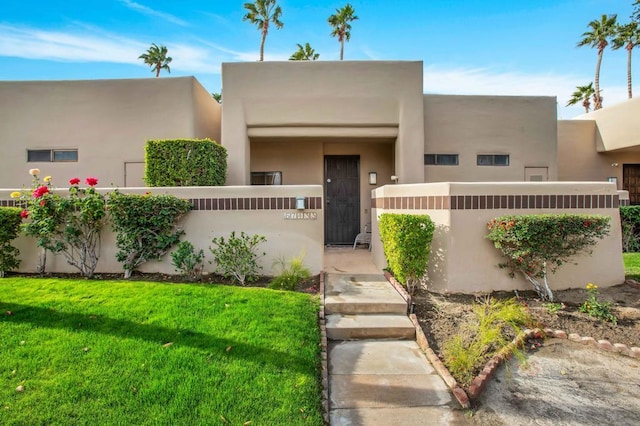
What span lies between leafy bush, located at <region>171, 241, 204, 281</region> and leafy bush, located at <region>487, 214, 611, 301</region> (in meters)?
→ 5.27

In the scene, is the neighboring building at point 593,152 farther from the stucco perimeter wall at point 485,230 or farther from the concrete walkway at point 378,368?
the concrete walkway at point 378,368

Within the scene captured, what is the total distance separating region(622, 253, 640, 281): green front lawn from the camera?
639 cm

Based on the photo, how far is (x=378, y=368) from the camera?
144 inches

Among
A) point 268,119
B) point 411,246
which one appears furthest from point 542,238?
point 268,119

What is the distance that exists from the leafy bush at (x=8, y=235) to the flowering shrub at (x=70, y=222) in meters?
0.18

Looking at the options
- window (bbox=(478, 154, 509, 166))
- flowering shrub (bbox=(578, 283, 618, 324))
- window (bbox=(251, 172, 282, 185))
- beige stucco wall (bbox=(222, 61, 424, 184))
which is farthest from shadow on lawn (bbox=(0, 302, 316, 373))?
window (bbox=(478, 154, 509, 166))

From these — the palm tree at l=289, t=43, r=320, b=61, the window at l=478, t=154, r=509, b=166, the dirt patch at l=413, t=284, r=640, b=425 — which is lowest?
the dirt patch at l=413, t=284, r=640, b=425

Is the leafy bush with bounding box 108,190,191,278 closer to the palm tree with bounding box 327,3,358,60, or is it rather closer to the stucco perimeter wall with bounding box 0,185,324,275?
the stucco perimeter wall with bounding box 0,185,324,275

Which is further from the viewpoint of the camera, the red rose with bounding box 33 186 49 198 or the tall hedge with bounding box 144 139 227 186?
the tall hedge with bounding box 144 139 227 186

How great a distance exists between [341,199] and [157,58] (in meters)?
20.1

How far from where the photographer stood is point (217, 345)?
3.55 meters

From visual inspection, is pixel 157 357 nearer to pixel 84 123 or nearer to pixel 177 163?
pixel 177 163

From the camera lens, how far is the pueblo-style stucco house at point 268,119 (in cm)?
879

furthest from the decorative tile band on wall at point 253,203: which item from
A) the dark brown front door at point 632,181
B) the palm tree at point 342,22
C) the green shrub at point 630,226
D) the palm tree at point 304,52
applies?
the palm tree at point 342,22
